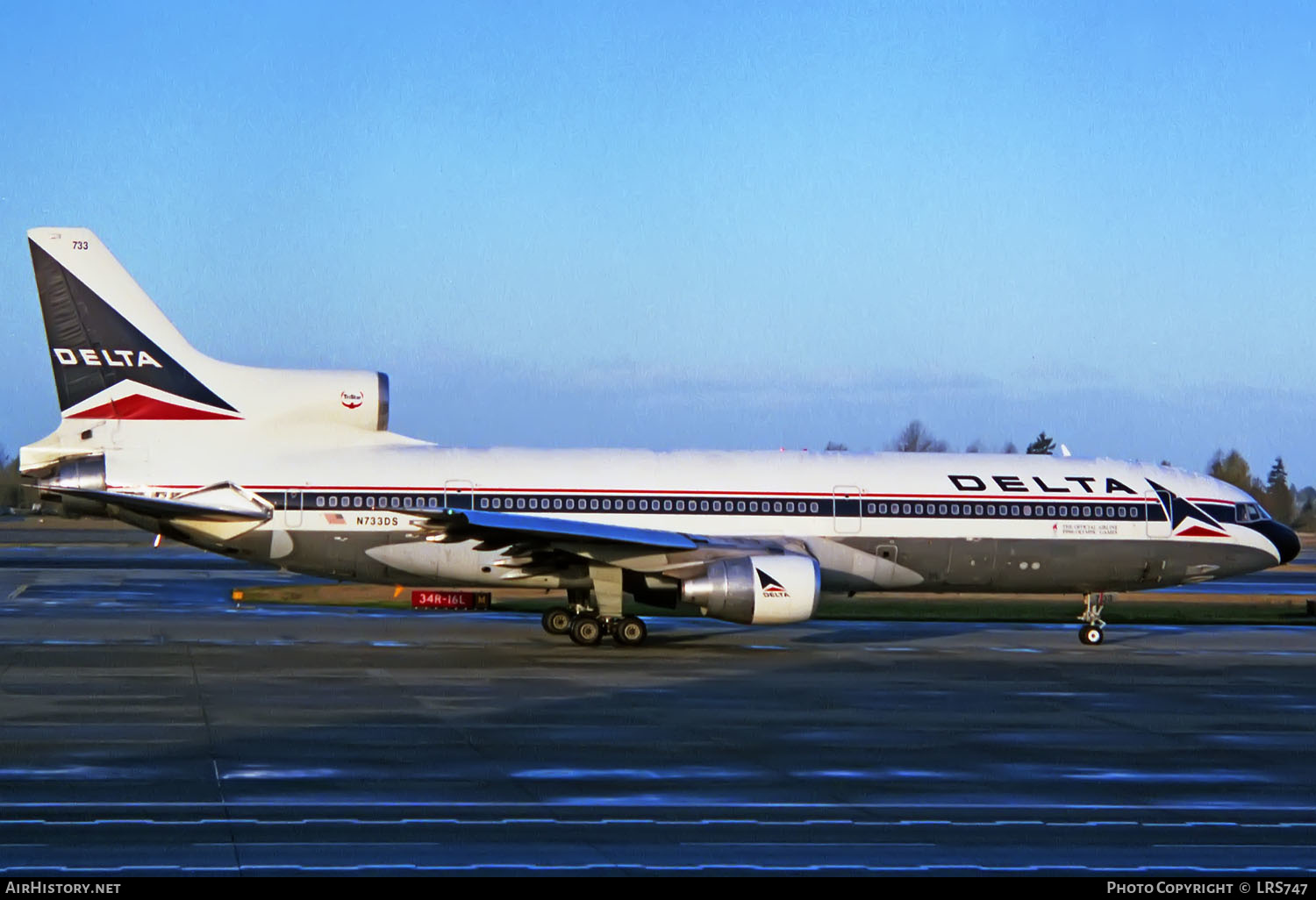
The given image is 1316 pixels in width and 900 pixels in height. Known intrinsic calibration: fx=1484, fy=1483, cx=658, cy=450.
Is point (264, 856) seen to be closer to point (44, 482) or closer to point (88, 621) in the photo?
point (44, 482)

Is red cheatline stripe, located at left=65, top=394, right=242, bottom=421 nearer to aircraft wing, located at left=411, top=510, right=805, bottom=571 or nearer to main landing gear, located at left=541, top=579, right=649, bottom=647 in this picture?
aircraft wing, located at left=411, top=510, right=805, bottom=571

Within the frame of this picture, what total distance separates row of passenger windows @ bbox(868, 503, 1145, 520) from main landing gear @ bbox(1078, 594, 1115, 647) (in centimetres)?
169

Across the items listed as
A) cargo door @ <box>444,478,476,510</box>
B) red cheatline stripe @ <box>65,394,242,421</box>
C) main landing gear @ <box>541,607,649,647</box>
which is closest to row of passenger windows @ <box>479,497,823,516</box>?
cargo door @ <box>444,478,476,510</box>

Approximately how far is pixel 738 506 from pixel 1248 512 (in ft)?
35.5

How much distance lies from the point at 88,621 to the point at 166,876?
21.3 metres

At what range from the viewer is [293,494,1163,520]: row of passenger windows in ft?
86.3

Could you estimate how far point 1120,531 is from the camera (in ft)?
94.5

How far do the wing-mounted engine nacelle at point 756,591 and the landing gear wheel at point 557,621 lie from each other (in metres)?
3.72

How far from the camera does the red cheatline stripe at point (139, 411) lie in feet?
85.7

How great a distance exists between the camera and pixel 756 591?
2431 cm

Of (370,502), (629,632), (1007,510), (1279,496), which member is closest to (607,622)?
(629,632)

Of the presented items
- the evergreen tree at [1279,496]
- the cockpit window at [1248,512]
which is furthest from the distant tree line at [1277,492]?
the cockpit window at [1248,512]

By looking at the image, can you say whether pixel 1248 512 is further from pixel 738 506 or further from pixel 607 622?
pixel 607 622

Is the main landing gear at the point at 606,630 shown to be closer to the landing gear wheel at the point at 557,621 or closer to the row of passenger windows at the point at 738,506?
the landing gear wheel at the point at 557,621
